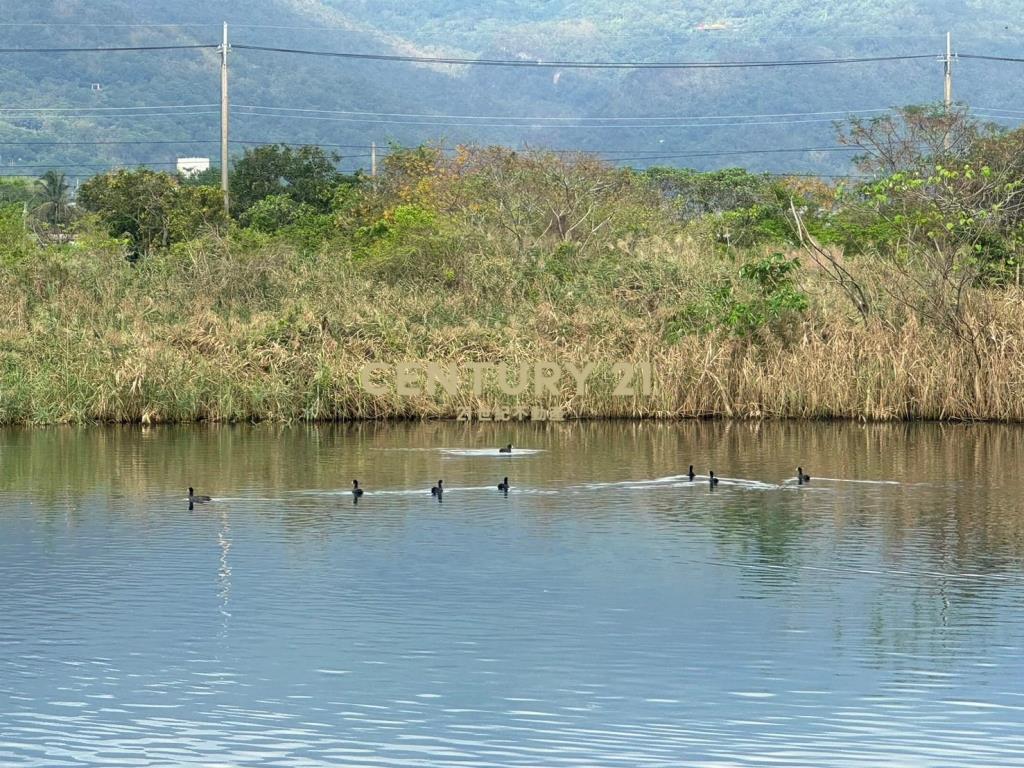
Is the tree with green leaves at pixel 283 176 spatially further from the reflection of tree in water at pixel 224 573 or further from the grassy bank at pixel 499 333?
the reflection of tree in water at pixel 224 573

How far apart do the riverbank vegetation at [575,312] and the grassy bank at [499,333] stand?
0.04 metres

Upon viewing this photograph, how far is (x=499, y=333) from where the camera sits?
29.6 meters

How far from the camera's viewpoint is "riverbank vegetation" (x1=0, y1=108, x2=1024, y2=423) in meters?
27.5

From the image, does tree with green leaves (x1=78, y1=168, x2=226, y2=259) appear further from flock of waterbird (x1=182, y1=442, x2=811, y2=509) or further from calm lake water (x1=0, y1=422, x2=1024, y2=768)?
flock of waterbird (x1=182, y1=442, x2=811, y2=509)

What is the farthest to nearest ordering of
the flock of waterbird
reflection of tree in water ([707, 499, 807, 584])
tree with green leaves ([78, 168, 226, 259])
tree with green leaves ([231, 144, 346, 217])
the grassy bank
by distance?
tree with green leaves ([231, 144, 346, 217])
tree with green leaves ([78, 168, 226, 259])
the grassy bank
the flock of waterbird
reflection of tree in water ([707, 499, 807, 584])

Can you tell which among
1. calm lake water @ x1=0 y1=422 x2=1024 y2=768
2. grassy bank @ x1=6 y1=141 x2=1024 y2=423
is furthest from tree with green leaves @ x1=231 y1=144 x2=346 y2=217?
calm lake water @ x1=0 y1=422 x2=1024 y2=768

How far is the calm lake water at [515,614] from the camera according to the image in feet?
30.9

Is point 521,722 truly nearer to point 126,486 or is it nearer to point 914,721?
point 914,721

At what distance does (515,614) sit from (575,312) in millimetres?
17836

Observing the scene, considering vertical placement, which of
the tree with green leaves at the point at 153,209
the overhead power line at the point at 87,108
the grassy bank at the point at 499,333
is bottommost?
the grassy bank at the point at 499,333

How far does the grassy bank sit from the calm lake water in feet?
18.9

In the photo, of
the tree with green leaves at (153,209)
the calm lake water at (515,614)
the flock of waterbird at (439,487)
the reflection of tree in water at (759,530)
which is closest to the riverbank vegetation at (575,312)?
the calm lake water at (515,614)

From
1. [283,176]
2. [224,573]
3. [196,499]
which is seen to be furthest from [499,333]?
[283,176]

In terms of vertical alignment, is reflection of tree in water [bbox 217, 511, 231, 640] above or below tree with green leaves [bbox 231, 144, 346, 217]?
below
